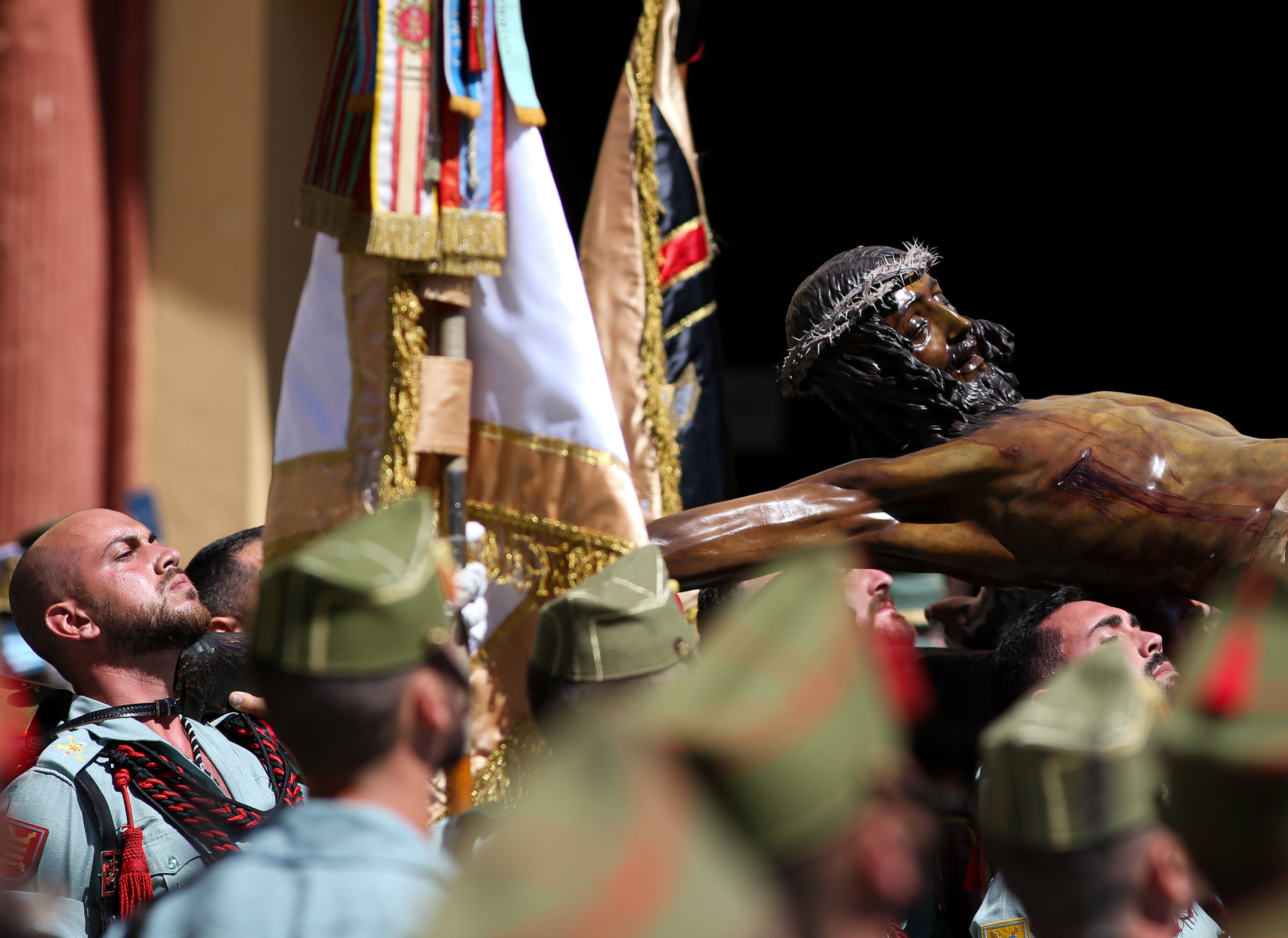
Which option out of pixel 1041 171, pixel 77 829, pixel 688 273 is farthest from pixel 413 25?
pixel 1041 171

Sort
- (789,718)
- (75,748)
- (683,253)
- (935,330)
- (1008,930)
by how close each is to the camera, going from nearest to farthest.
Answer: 1. (789,718)
2. (1008,930)
3. (75,748)
4. (935,330)
5. (683,253)

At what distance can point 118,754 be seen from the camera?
2.79 meters

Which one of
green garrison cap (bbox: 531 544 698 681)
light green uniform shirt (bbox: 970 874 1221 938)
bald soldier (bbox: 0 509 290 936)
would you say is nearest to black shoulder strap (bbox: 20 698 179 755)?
bald soldier (bbox: 0 509 290 936)

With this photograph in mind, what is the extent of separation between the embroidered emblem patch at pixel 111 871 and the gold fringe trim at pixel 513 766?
717 mm

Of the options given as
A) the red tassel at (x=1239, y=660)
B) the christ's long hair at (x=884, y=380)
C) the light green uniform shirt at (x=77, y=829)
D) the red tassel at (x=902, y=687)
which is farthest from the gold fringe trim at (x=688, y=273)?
the red tassel at (x=1239, y=660)

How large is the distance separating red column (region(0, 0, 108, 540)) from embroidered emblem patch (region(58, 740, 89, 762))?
8.64 feet

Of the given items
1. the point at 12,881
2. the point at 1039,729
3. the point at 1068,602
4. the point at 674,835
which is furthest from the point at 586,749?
the point at 1068,602

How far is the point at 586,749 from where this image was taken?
112 cm

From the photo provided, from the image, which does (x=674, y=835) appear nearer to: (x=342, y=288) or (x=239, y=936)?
(x=239, y=936)

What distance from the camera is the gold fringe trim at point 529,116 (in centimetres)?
314

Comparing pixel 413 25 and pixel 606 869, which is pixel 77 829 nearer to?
pixel 413 25

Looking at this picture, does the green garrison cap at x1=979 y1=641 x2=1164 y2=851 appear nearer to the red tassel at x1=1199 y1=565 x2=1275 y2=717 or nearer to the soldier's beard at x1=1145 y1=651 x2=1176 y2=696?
the red tassel at x1=1199 y1=565 x2=1275 y2=717

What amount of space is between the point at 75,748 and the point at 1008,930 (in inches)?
68.4

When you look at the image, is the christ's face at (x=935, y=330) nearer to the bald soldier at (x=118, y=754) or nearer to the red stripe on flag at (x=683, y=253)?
the bald soldier at (x=118, y=754)
